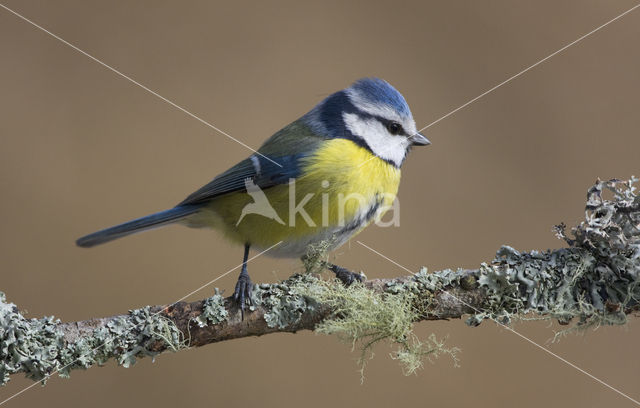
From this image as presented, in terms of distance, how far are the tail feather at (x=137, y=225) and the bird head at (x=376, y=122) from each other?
41 cm

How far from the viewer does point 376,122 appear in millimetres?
1484

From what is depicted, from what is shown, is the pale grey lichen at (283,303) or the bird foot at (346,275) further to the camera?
the bird foot at (346,275)

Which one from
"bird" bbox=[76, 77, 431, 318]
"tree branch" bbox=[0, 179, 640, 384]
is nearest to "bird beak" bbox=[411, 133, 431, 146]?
"bird" bbox=[76, 77, 431, 318]

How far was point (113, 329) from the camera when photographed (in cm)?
101

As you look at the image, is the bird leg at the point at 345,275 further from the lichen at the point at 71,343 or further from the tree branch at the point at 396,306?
the lichen at the point at 71,343

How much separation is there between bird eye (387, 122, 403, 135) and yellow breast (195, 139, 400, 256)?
0.10 m

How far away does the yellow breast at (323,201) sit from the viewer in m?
1.33

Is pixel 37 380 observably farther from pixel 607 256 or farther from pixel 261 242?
pixel 607 256

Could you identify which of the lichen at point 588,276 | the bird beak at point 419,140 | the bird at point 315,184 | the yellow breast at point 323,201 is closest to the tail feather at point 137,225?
the bird at point 315,184

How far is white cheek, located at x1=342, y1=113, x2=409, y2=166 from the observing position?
4.80 feet

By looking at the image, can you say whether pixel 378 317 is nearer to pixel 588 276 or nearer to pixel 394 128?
pixel 588 276

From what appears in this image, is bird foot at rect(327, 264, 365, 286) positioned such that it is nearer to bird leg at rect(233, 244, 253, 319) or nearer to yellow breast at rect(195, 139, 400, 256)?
yellow breast at rect(195, 139, 400, 256)

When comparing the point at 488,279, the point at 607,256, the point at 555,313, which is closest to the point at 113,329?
the point at 488,279

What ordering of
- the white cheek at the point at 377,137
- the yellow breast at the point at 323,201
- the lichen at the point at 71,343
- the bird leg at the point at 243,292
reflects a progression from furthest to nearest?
the white cheek at the point at 377,137 → the yellow breast at the point at 323,201 → the bird leg at the point at 243,292 → the lichen at the point at 71,343
